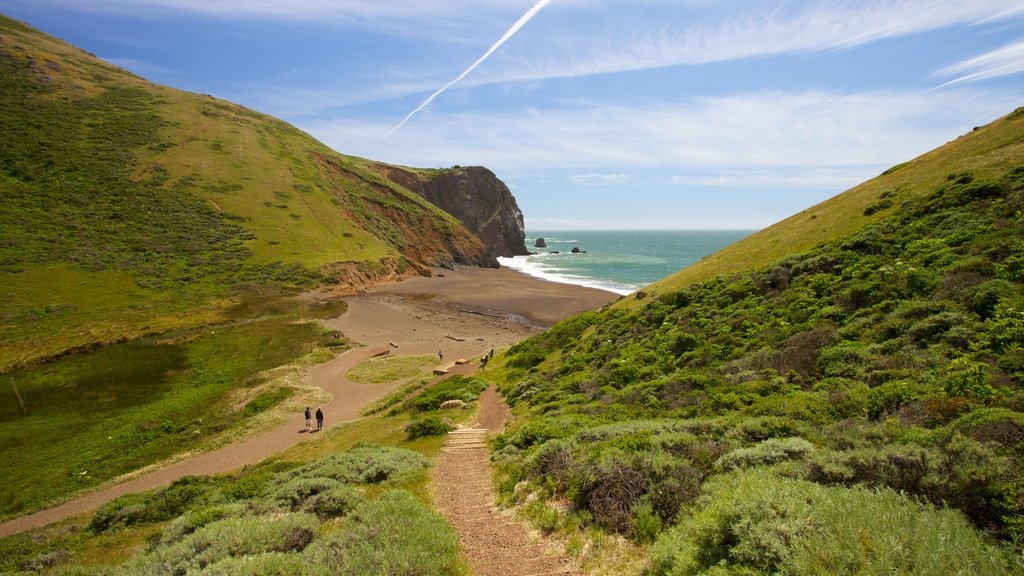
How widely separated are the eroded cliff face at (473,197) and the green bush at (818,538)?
135055 millimetres

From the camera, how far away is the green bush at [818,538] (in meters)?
3.55

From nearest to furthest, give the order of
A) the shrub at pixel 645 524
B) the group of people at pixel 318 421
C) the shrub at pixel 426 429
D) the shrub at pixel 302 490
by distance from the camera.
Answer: the shrub at pixel 645 524
the shrub at pixel 302 490
the shrub at pixel 426 429
the group of people at pixel 318 421

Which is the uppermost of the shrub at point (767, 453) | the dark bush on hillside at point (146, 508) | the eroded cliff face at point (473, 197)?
the eroded cliff face at point (473, 197)

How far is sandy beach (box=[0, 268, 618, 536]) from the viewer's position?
1906 cm

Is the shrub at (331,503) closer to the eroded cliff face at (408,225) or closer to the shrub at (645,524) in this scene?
the shrub at (645,524)

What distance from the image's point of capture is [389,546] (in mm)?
6168

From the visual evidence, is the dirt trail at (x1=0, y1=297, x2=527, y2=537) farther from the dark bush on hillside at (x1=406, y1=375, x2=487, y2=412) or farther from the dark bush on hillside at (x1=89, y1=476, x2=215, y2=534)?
the dark bush on hillside at (x1=406, y1=375, x2=487, y2=412)

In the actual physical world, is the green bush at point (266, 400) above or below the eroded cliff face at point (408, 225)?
below

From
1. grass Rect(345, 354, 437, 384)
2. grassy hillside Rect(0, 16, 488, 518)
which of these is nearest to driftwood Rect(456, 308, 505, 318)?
grassy hillside Rect(0, 16, 488, 518)

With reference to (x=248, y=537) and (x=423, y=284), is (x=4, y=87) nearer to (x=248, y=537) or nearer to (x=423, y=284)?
(x=423, y=284)

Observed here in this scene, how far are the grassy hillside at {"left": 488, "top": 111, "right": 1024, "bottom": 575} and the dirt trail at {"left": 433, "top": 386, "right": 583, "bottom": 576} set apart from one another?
60 cm

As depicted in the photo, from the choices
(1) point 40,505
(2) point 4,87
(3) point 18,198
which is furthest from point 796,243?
(2) point 4,87

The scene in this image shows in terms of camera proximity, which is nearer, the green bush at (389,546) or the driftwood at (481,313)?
the green bush at (389,546)

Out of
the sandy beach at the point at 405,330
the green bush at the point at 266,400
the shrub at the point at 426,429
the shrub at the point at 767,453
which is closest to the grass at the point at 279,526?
the shrub at the point at 426,429
